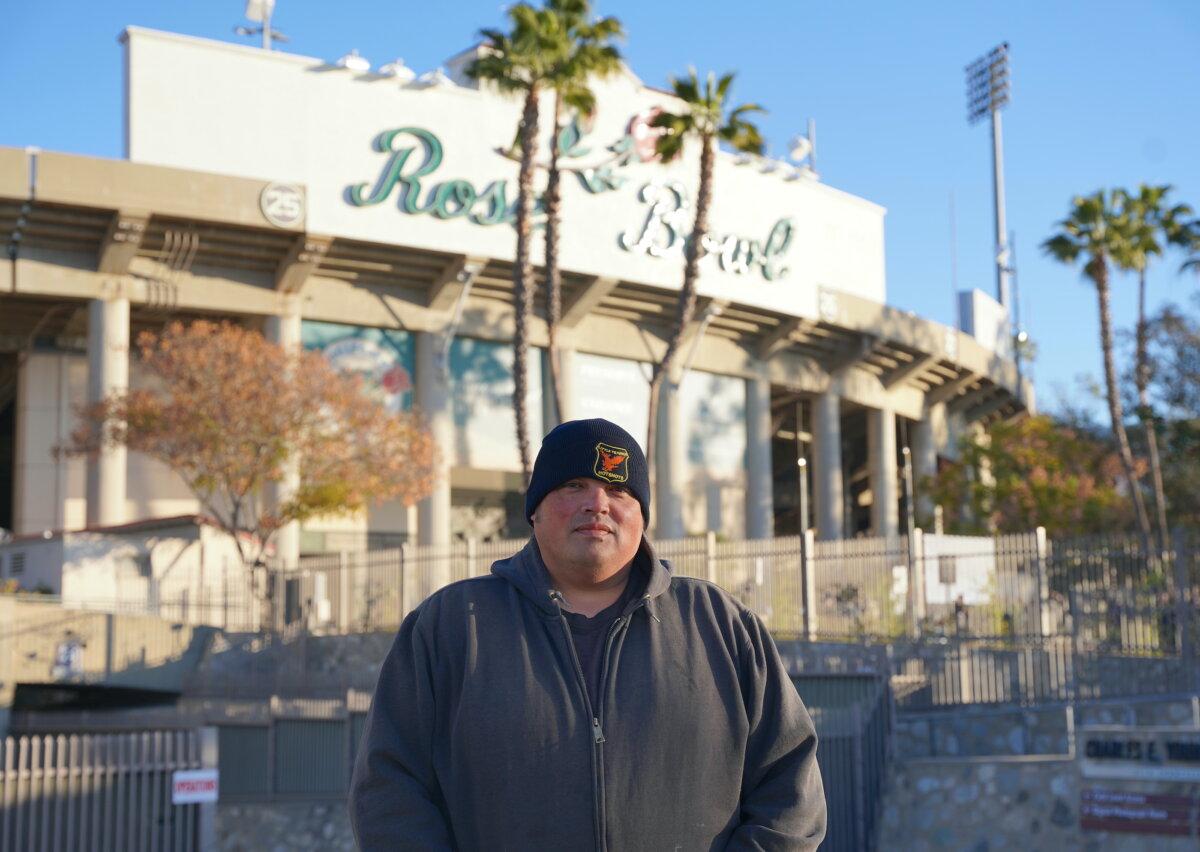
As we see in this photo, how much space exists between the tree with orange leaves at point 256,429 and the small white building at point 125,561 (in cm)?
64

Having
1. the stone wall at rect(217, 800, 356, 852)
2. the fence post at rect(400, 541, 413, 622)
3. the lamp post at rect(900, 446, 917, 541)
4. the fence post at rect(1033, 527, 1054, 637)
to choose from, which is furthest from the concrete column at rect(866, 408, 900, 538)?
the stone wall at rect(217, 800, 356, 852)

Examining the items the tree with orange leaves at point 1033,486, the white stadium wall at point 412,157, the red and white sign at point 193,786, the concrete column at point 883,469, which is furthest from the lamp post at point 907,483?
the red and white sign at point 193,786

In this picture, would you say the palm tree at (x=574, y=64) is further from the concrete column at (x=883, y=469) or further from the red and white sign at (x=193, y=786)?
the concrete column at (x=883, y=469)

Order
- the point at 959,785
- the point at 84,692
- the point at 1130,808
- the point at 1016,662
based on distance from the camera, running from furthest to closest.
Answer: the point at 84,692
the point at 1016,662
the point at 959,785
the point at 1130,808

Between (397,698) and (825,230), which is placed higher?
(825,230)

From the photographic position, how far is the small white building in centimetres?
3017

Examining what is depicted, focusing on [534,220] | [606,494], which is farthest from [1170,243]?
[606,494]

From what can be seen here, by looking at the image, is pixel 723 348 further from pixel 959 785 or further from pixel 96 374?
pixel 959 785

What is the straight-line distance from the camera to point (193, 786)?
580 inches

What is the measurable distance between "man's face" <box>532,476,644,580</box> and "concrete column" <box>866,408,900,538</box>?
46.1 meters

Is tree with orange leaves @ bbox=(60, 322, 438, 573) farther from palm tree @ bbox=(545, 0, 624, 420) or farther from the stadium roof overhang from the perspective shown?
palm tree @ bbox=(545, 0, 624, 420)

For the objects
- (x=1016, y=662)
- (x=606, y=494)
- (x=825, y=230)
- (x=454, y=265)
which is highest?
(x=825, y=230)

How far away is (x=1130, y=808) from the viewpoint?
12484mm

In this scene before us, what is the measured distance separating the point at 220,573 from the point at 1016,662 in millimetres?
19037
